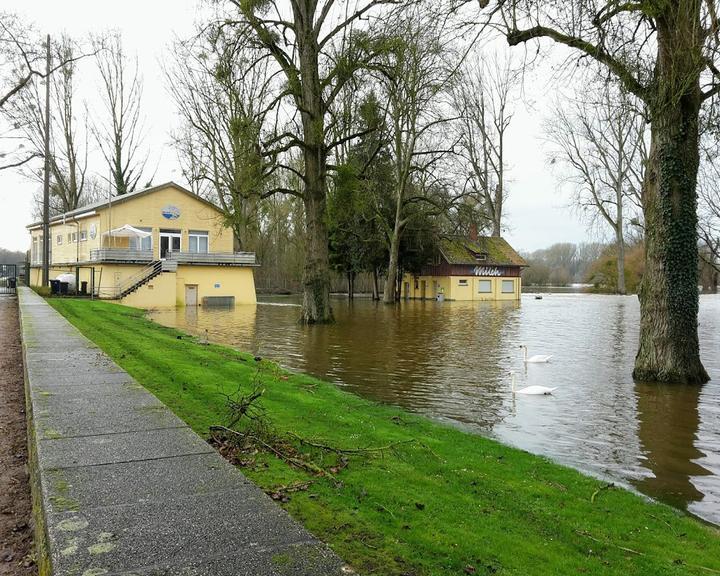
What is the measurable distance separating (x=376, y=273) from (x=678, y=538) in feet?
159

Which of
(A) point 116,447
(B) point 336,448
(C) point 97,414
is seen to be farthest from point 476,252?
(A) point 116,447

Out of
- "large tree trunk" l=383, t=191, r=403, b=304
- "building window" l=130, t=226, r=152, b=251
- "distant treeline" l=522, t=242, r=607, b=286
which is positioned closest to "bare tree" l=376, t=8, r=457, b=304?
"large tree trunk" l=383, t=191, r=403, b=304

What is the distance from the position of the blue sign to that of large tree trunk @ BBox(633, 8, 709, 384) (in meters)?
34.1

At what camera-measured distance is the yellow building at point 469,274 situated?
54.6m

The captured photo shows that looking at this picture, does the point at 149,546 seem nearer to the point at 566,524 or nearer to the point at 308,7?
the point at 566,524

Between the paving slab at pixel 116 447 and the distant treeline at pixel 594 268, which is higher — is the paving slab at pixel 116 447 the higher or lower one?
the lower one

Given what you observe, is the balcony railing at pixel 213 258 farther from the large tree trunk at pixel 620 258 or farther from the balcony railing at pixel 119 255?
the large tree trunk at pixel 620 258

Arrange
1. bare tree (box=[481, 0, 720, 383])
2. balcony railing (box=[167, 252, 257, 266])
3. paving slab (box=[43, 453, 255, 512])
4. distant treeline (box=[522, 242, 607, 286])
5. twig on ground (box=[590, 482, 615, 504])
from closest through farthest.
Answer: paving slab (box=[43, 453, 255, 512])
twig on ground (box=[590, 482, 615, 504])
bare tree (box=[481, 0, 720, 383])
balcony railing (box=[167, 252, 257, 266])
distant treeline (box=[522, 242, 607, 286])

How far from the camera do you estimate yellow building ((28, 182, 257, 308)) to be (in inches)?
1432

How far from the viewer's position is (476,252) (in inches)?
2215

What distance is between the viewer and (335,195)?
2558cm

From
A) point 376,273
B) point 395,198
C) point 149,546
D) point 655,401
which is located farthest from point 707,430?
point 376,273

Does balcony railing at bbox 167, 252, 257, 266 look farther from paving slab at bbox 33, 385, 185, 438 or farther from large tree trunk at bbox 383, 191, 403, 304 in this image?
paving slab at bbox 33, 385, 185, 438

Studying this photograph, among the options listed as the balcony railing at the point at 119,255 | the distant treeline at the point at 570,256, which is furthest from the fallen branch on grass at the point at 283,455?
the distant treeline at the point at 570,256
